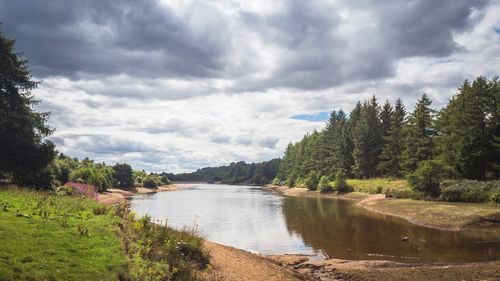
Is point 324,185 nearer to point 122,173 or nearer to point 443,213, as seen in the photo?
point 443,213

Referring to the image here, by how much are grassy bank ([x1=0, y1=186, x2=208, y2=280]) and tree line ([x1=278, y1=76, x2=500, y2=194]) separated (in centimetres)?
4207

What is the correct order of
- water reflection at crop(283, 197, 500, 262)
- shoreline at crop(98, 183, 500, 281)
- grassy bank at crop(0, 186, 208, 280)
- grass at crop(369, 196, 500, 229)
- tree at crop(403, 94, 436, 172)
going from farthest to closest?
tree at crop(403, 94, 436, 172) < grass at crop(369, 196, 500, 229) < water reflection at crop(283, 197, 500, 262) < shoreline at crop(98, 183, 500, 281) < grassy bank at crop(0, 186, 208, 280)

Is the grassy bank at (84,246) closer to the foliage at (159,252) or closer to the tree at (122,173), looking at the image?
the foliage at (159,252)

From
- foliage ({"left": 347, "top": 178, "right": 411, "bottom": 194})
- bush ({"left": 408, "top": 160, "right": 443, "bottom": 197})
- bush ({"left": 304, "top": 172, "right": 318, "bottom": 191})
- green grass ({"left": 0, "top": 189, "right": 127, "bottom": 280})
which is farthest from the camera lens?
bush ({"left": 304, "top": 172, "right": 318, "bottom": 191})

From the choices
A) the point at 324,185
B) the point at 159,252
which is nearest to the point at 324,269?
the point at 159,252

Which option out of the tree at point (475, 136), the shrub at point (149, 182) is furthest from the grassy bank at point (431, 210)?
the shrub at point (149, 182)

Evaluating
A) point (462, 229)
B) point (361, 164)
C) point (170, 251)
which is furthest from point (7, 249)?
point (361, 164)

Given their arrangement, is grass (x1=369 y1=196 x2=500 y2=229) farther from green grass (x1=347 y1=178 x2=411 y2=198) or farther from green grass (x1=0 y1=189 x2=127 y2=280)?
green grass (x1=0 y1=189 x2=127 y2=280)

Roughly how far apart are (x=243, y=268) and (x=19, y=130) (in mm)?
28893

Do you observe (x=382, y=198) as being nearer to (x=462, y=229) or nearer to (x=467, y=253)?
(x=462, y=229)

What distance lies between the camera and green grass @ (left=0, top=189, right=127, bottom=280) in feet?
36.0

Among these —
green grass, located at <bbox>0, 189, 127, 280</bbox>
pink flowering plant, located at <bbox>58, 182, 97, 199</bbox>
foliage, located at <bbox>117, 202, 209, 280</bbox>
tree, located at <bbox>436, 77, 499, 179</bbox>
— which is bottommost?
foliage, located at <bbox>117, 202, 209, 280</bbox>

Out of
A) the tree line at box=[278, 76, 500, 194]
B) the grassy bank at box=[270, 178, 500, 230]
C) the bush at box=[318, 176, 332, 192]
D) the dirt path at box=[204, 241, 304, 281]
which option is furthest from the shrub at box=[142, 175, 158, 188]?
the dirt path at box=[204, 241, 304, 281]

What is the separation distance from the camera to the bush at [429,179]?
50.6 metres
